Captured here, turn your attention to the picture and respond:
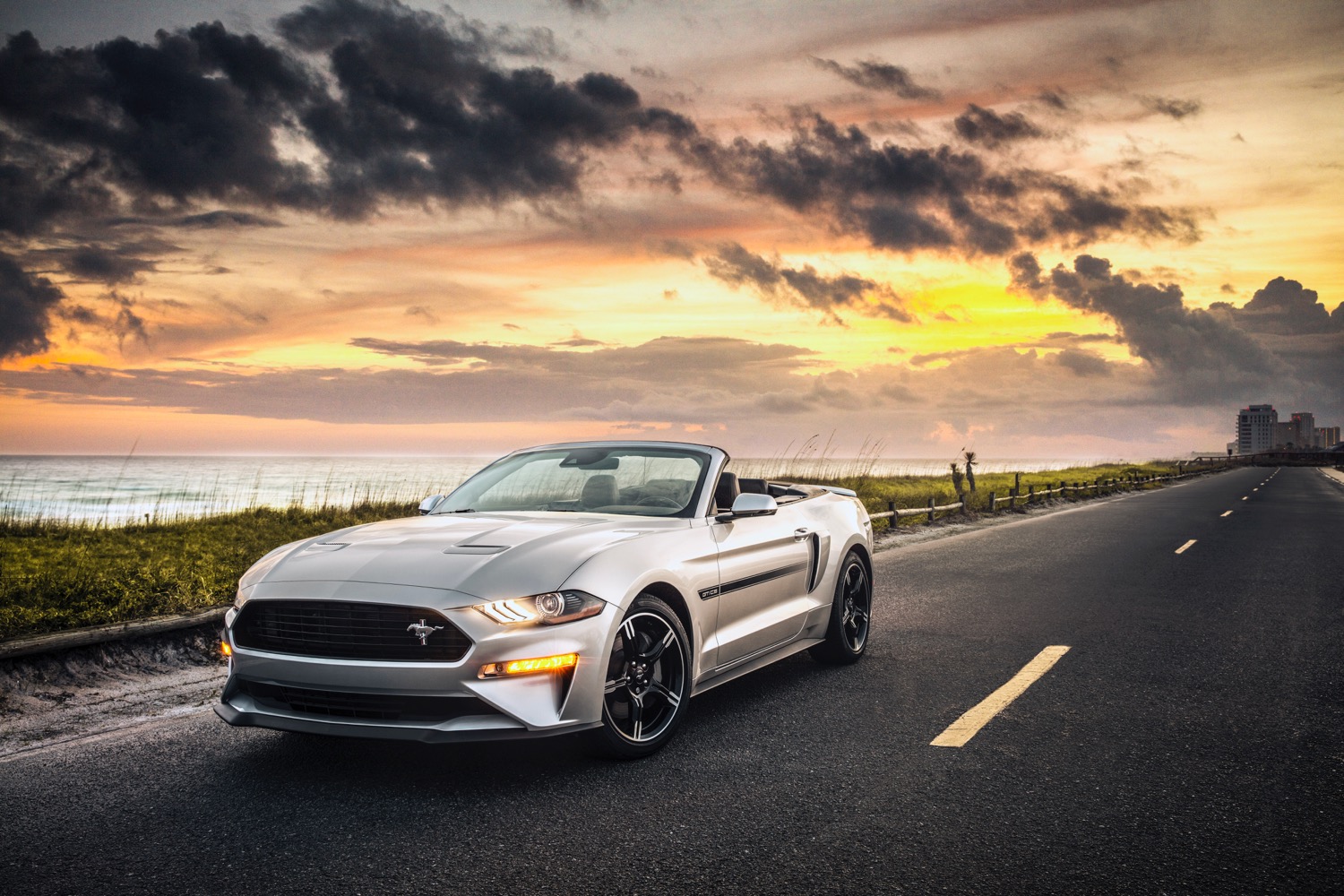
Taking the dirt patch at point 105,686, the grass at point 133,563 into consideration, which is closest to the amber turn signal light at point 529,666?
the dirt patch at point 105,686

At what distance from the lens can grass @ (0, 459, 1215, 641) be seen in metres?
7.84

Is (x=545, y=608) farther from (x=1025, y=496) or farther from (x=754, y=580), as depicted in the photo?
(x=1025, y=496)

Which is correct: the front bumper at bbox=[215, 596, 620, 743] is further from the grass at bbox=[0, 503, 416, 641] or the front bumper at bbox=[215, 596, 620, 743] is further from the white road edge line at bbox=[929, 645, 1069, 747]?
the grass at bbox=[0, 503, 416, 641]

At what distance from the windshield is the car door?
387mm

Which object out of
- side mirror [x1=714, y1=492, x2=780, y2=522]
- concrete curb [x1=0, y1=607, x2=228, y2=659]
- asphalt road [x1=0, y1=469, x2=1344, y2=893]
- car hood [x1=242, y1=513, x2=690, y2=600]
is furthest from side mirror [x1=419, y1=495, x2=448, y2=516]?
concrete curb [x1=0, y1=607, x2=228, y2=659]

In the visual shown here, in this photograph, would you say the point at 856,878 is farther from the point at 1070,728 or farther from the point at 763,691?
the point at 763,691

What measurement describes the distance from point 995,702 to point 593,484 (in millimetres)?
2696

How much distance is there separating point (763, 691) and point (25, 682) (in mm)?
4494

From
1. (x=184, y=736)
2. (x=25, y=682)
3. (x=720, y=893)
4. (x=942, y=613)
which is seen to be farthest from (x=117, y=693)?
(x=942, y=613)

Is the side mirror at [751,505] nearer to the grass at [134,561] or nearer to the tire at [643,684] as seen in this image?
the tire at [643,684]

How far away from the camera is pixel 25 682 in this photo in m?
6.02

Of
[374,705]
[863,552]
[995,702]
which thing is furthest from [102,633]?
[995,702]

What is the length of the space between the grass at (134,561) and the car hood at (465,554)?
3153 mm

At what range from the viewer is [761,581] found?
19.2 ft
